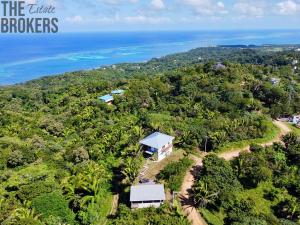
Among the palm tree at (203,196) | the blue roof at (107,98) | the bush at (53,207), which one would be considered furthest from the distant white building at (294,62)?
the bush at (53,207)

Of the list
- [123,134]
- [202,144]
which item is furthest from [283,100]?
[123,134]

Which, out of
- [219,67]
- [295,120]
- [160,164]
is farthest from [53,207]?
[219,67]

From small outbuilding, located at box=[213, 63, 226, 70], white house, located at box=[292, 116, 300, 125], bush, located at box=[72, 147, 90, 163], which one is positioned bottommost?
bush, located at box=[72, 147, 90, 163]

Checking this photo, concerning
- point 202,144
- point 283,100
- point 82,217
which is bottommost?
point 82,217

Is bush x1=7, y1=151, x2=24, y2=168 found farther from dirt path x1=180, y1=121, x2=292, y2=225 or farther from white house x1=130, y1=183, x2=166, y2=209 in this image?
dirt path x1=180, y1=121, x2=292, y2=225

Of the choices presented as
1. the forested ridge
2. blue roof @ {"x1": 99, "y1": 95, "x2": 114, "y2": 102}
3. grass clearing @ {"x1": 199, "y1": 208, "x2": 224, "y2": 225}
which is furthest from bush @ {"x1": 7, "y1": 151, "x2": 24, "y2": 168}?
blue roof @ {"x1": 99, "y1": 95, "x2": 114, "y2": 102}

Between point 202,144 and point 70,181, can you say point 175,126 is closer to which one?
point 202,144
